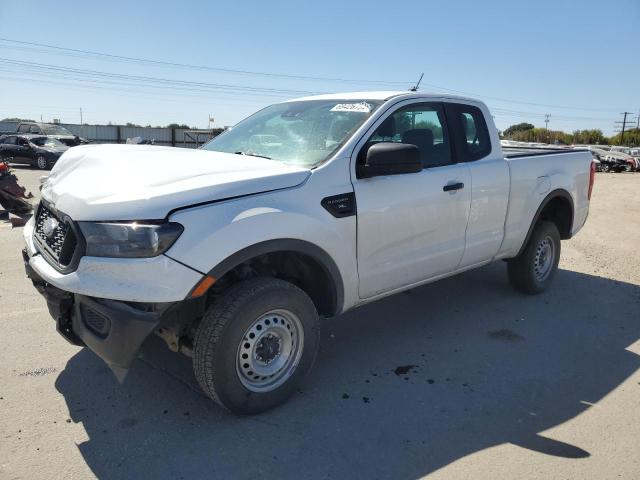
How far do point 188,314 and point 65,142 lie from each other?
80.6ft

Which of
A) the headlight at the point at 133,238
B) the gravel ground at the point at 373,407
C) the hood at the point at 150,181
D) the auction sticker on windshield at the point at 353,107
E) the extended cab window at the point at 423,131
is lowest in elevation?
the gravel ground at the point at 373,407

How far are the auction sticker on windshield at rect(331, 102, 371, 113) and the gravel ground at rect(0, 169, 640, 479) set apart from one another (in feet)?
6.10

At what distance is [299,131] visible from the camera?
3902 mm

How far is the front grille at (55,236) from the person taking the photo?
110 inches

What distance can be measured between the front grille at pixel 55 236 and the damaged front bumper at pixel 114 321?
0.22 meters

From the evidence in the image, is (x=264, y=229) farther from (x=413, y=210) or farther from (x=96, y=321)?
(x=413, y=210)

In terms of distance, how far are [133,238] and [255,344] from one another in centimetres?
96

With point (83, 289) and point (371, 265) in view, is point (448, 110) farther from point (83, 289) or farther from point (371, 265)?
point (83, 289)

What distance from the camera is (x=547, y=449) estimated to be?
290 cm

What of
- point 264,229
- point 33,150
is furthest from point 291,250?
point 33,150

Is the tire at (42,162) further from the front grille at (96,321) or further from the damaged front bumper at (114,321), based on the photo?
the front grille at (96,321)

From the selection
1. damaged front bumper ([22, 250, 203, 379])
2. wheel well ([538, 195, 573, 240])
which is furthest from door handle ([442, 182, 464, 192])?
damaged front bumper ([22, 250, 203, 379])

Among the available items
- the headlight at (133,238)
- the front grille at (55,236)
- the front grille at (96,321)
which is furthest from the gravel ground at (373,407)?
the headlight at (133,238)

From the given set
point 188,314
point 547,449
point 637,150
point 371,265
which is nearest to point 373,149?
point 371,265
